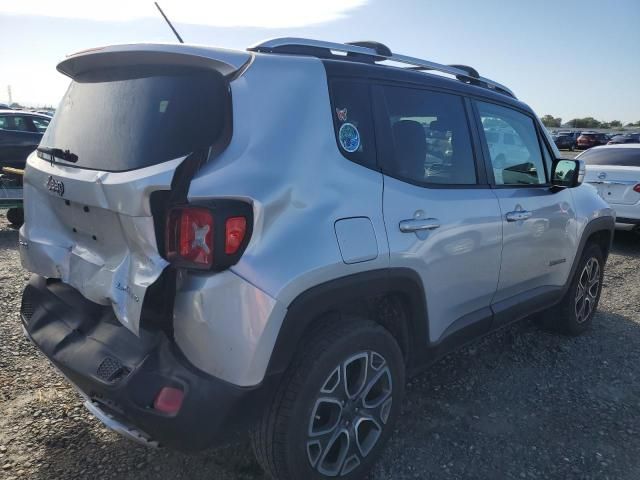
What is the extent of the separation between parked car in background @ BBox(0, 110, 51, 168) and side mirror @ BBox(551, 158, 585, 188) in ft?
30.9

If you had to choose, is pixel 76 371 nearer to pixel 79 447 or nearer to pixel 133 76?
pixel 79 447

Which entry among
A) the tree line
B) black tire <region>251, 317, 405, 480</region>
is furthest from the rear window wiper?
the tree line

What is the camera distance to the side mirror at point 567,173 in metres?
3.62

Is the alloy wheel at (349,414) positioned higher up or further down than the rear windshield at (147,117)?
further down

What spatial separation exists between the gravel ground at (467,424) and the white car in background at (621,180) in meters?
3.76

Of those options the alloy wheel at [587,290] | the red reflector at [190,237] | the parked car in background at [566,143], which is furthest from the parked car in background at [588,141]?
the red reflector at [190,237]

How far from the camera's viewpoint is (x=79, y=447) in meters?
2.60

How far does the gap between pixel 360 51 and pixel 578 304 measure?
9.77 ft

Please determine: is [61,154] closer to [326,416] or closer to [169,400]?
[169,400]

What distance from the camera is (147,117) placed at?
203cm

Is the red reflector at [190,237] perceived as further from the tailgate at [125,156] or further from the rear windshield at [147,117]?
the rear windshield at [147,117]

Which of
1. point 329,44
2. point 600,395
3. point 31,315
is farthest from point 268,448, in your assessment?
point 600,395

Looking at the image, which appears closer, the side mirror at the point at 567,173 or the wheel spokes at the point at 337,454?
the wheel spokes at the point at 337,454

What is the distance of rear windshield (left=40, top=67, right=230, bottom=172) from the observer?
193cm
